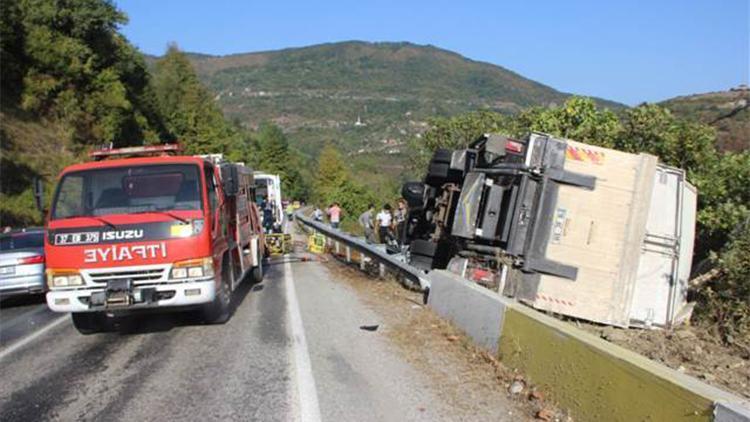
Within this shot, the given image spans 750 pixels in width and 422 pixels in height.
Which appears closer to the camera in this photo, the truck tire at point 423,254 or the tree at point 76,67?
the truck tire at point 423,254

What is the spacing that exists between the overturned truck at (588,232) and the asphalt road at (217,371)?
230cm

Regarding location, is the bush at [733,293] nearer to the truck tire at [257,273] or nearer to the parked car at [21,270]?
the truck tire at [257,273]

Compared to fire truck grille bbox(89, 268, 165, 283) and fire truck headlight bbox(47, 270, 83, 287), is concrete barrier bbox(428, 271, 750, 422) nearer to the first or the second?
fire truck grille bbox(89, 268, 165, 283)

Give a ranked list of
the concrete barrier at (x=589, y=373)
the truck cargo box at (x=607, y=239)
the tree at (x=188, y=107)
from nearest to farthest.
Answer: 1. the concrete barrier at (x=589, y=373)
2. the truck cargo box at (x=607, y=239)
3. the tree at (x=188, y=107)

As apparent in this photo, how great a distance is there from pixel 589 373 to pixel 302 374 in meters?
2.78

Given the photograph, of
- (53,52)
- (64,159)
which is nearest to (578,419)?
(64,159)

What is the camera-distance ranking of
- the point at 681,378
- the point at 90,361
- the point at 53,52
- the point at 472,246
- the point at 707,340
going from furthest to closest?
the point at 53,52 → the point at 472,246 → the point at 707,340 → the point at 90,361 → the point at 681,378

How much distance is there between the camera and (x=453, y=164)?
1138 centimetres

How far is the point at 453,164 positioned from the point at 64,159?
27.0m

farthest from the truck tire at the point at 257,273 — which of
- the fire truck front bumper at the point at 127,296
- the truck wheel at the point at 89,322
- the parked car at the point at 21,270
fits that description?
the fire truck front bumper at the point at 127,296

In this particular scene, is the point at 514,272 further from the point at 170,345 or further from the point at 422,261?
the point at 170,345

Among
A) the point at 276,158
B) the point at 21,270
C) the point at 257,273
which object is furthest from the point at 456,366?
the point at 276,158

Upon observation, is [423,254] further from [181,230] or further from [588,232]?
[181,230]

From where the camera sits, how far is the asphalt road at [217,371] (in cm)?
555
